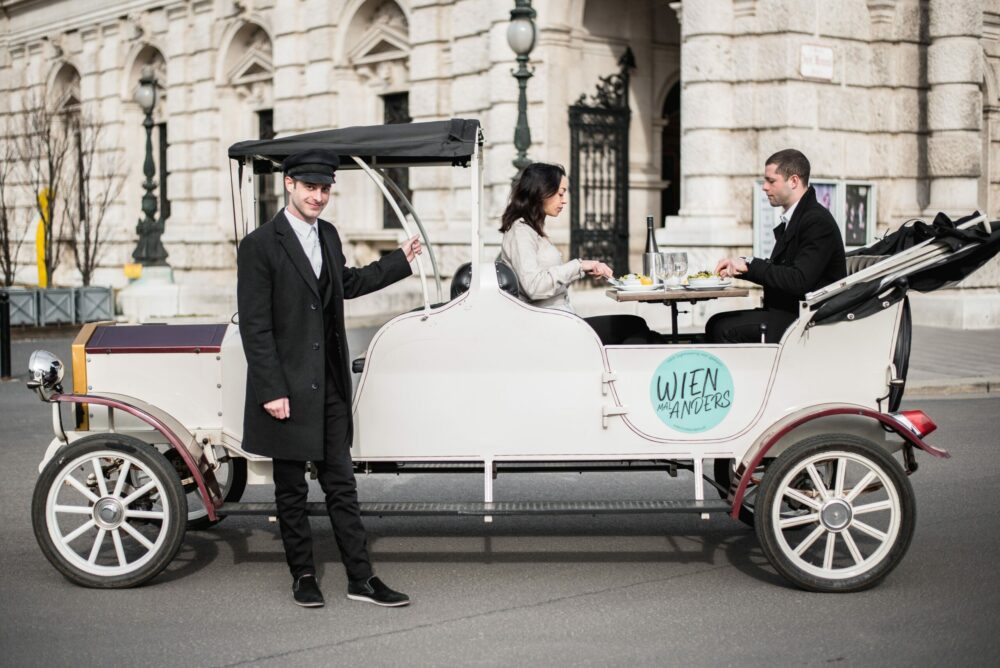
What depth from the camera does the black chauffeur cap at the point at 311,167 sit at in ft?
18.0

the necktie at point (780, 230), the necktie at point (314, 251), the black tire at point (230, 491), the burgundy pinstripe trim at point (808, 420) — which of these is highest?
the necktie at point (780, 230)

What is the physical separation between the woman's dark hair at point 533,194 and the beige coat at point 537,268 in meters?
0.04

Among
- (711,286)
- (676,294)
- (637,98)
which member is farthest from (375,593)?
(637,98)

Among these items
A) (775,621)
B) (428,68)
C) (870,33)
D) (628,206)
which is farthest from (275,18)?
(775,621)

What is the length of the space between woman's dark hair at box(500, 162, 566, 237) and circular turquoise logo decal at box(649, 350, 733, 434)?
101 cm

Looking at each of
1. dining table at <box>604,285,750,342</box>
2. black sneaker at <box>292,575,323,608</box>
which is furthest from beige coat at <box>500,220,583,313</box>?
black sneaker at <box>292,575,323,608</box>

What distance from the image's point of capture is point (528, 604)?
18.3 ft

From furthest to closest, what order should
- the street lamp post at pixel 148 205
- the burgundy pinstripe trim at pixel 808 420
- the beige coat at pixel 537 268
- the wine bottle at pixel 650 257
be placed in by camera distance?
the street lamp post at pixel 148 205 → the wine bottle at pixel 650 257 → the beige coat at pixel 537 268 → the burgundy pinstripe trim at pixel 808 420

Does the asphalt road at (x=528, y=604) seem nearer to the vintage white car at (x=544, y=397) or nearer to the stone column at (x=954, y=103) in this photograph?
the vintage white car at (x=544, y=397)

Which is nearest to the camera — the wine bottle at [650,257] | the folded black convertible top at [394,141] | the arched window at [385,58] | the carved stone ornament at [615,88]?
the folded black convertible top at [394,141]

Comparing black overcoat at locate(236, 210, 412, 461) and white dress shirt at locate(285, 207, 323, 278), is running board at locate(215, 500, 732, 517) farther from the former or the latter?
white dress shirt at locate(285, 207, 323, 278)

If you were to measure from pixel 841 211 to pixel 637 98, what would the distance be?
4955 millimetres

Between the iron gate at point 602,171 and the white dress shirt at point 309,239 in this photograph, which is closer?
the white dress shirt at point 309,239

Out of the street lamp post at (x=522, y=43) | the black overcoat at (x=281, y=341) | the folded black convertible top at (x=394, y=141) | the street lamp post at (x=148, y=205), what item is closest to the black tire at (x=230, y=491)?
the black overcoat at (x=281, y=341)
